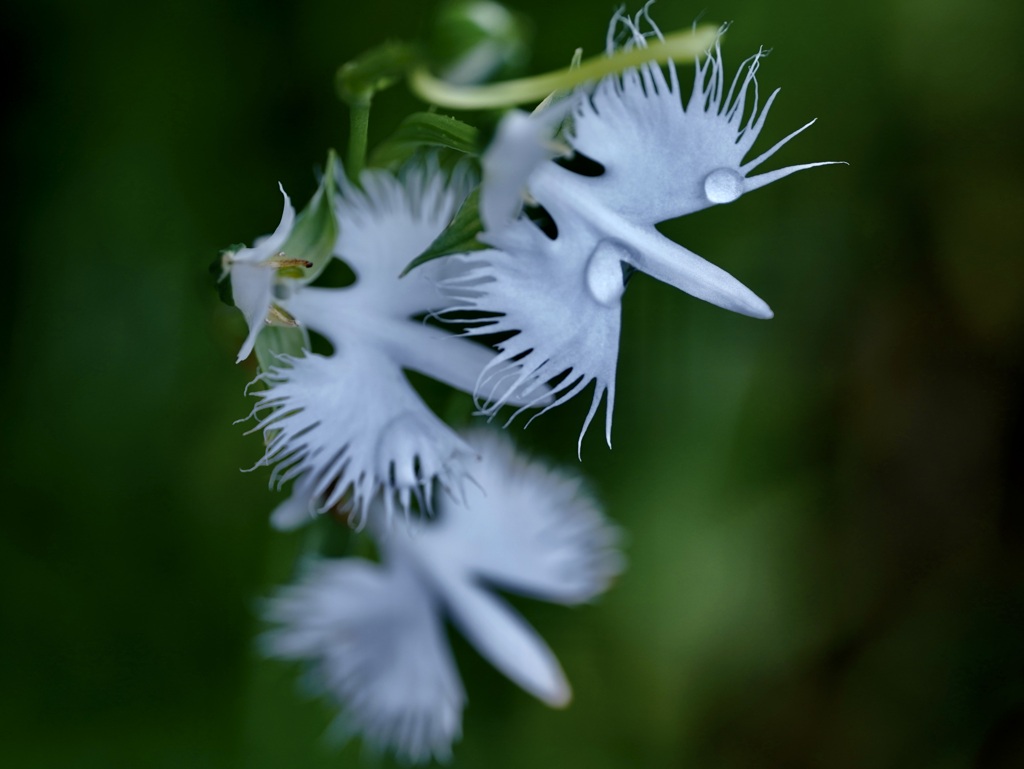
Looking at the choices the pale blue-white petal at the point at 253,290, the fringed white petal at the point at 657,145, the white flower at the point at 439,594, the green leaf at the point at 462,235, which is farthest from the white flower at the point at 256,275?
the white flower at the point at 439,594

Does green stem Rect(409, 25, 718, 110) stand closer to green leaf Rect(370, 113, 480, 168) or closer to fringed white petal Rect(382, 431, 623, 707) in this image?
green leaf Rect(370, 113, 480, 168)

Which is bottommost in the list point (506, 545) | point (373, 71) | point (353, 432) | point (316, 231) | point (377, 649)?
point (377, 649)

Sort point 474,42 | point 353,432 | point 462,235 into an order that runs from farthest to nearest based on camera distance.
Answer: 1. point 353,432
2. point 462,235
3. point 474,42

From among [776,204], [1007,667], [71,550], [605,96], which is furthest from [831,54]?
[71,550]

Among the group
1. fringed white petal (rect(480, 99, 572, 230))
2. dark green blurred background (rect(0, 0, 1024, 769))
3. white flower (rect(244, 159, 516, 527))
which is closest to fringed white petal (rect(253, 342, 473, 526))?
white flower (rect(244, 159, 516, 527))

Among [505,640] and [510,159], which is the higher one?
[510,159]

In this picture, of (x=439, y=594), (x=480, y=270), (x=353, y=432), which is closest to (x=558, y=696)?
(x=439, y=594)

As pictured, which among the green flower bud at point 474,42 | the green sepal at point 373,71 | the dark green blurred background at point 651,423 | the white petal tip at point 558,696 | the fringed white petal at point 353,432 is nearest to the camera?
the green flower bud at point 474,42

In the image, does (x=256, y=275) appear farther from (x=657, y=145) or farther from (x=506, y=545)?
(x=506, y=545)

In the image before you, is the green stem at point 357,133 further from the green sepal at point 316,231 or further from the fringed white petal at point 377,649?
the fringed white petal at point 377,649
